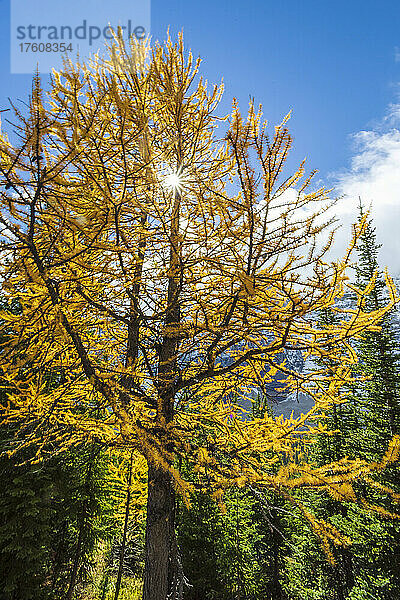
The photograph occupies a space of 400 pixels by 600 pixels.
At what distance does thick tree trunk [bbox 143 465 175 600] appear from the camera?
3547mm

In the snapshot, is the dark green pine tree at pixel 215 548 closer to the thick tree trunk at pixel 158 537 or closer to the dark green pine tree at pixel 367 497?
the dark green pine tree at pixel 367 497

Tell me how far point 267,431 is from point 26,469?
8.92 m

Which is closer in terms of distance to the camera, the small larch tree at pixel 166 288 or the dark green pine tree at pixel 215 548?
the small larch tree at pixel 166 288

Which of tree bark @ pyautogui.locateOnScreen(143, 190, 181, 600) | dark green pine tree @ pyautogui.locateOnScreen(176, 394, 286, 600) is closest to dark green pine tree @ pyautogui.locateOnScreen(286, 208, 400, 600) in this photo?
dark green pine tree @ pyautogui.locateOnScreen(176, 394, 286, 600)

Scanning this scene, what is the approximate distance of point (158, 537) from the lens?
144 inches

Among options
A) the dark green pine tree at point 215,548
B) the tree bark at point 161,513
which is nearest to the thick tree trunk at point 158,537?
the tree bark at point 161,513

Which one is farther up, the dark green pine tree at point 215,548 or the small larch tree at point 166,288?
the small larch tree at point 166,288

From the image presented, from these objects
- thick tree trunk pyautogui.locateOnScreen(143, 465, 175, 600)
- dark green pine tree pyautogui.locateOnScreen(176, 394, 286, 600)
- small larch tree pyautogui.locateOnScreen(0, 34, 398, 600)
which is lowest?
dark green pine tree pyautogui.locateOnScreen(176, 394, 286, 600)

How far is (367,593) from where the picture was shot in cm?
1063

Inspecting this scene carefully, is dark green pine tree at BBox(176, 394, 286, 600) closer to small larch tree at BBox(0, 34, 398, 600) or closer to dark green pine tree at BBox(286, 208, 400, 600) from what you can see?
dark green pine tree at BBox(286, 208, 400, 600)

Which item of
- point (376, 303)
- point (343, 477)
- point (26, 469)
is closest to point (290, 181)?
point (343, 477)

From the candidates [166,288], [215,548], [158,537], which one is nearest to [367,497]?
[215,548]

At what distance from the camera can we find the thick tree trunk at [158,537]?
3.55 metres

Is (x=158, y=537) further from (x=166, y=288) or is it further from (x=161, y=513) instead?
(x=166, y=288)
